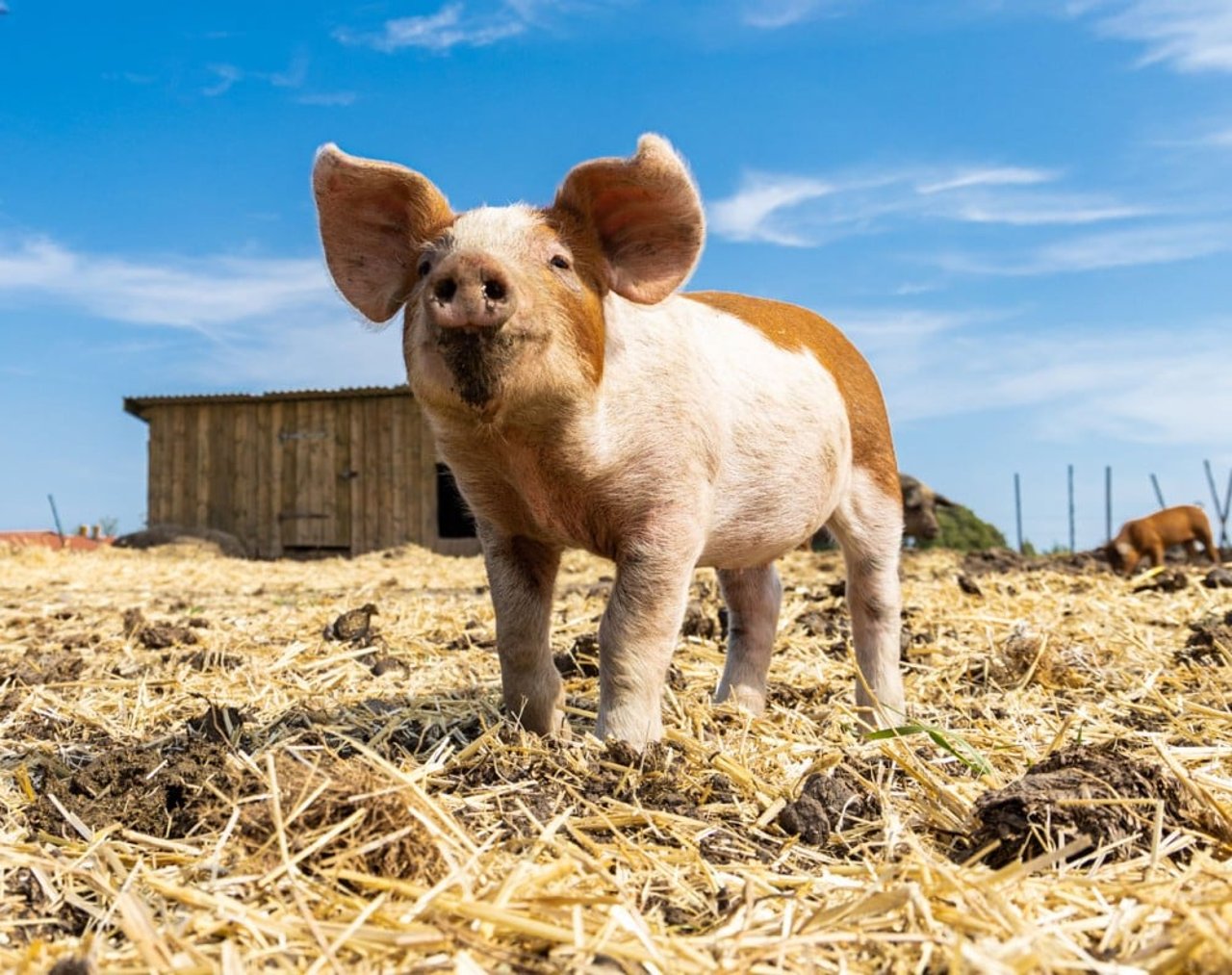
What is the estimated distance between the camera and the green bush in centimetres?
1909

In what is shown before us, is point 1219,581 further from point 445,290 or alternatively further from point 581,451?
point 445,290

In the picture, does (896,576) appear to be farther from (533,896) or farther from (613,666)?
(533,896)

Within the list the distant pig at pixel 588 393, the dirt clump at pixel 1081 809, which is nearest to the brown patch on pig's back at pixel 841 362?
the distant pig at pixel 588 393

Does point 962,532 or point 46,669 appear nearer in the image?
point 46,669

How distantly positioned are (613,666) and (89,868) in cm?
146

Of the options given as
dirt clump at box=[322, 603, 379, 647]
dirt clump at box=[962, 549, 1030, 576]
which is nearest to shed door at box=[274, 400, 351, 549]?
dirt clump at box=[962, 549, 1030, 576]

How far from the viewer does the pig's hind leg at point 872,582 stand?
461 cm

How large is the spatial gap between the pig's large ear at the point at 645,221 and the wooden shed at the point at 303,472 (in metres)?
15.6

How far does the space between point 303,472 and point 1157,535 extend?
44.0 ft

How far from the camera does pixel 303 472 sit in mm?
20188

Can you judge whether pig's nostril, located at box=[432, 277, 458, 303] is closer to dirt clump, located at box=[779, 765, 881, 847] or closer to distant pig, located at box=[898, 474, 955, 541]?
dirt clump, located at box=[779, 765, 881, 847]

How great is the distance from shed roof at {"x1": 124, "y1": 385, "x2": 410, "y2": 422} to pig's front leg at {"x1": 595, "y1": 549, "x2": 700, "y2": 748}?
16345mm

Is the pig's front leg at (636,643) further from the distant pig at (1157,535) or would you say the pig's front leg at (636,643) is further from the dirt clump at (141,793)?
the distant pig at (1157,535)

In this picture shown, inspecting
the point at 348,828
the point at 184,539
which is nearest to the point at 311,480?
the point at 184,539
